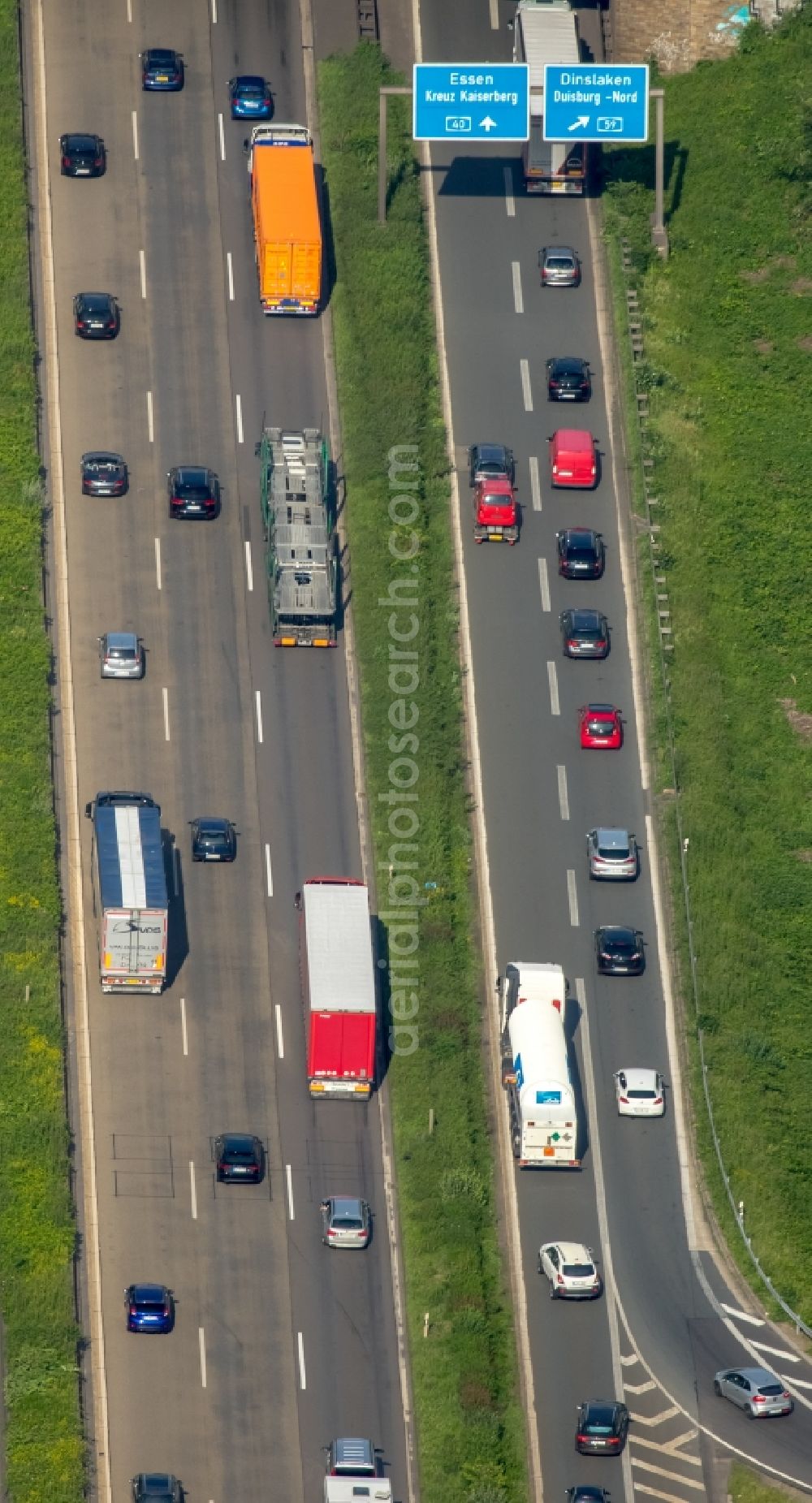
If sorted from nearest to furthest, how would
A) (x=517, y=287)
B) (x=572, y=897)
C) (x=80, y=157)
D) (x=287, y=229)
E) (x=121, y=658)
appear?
(x=572, y=897)
(x=121, y=658)
(x=287, y=229)
(x=517, y=287)
(x=80, y=157)

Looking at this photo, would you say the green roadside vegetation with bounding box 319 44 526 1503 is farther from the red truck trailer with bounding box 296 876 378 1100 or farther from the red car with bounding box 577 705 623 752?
the red car with bounding box 577 705 623 752

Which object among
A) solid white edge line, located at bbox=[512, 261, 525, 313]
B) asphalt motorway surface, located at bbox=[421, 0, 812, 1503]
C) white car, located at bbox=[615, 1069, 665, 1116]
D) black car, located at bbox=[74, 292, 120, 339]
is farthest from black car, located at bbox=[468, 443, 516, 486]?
white car, located at bbox=[615, 1069, 665, 1116]

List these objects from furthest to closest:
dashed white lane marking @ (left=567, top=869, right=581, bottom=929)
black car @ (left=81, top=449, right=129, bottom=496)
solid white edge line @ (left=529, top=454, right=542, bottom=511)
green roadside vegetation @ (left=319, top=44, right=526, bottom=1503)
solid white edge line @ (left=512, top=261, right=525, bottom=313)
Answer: solid white edge line @ (left=512, top=261, right=525, bottom=313) < solid white edge line @ (left=529, top=454, right=542, bottom=511) < black car @ (left=81, top=449, right=129, bottom=496) < dashed white lane marking @ (left=567, top=869, right=581, bottom=929) < green roadside vegetation @ (left=319, top=44, right=526, bottom=1503)

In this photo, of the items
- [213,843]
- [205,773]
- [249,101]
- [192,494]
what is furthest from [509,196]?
[213,843]

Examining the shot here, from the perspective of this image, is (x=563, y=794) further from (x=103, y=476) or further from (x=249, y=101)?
(x=249, y=101)

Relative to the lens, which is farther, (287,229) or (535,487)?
(287,229)

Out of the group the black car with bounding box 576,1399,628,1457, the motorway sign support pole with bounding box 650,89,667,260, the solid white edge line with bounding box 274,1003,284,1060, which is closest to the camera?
the black car with bounding box 576,1399,628,1457
